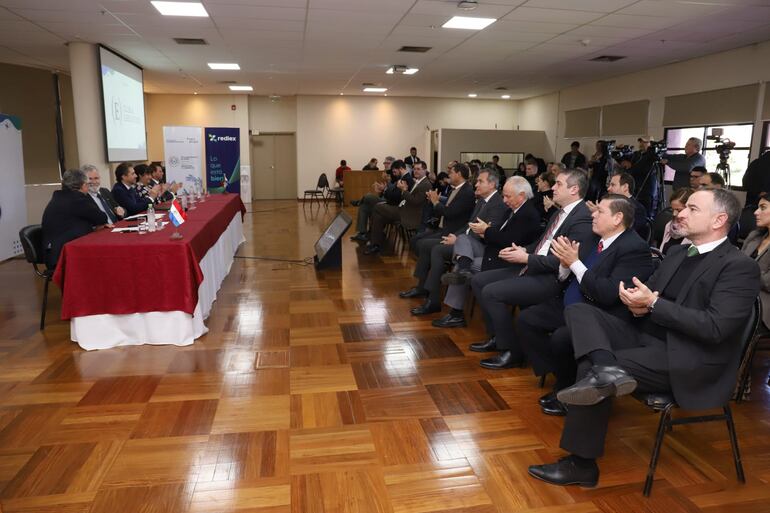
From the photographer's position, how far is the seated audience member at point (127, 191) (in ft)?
19.1

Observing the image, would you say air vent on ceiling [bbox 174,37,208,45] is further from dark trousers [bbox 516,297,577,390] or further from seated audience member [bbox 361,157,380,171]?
seated audience member [bbox 361,157,380,171]

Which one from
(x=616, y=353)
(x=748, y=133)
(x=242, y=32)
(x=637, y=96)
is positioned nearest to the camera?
(x=616, y=353)

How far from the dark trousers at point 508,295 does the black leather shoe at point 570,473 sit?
1186 mm

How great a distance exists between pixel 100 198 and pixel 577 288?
4566 millimetres

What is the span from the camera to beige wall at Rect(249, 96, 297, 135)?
15.2 m

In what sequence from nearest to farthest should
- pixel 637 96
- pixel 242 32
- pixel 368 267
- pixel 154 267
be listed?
pixel 154 267 → pixel 368 267 → pixel 242 32 → pixel 637 96

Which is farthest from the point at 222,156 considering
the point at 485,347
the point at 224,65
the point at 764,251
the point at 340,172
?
the point at 764,251

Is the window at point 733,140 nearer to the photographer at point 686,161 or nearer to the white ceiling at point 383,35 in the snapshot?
the photographer at point 686,161

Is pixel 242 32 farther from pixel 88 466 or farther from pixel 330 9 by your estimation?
pixel 88 466

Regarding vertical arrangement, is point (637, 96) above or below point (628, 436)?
above

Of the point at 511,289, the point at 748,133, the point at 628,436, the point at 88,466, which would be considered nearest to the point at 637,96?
the point at 748,133

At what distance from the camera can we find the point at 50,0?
18.1 feet

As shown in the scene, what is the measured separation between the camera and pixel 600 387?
1981mm

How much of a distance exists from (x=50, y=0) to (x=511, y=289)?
227 inches
